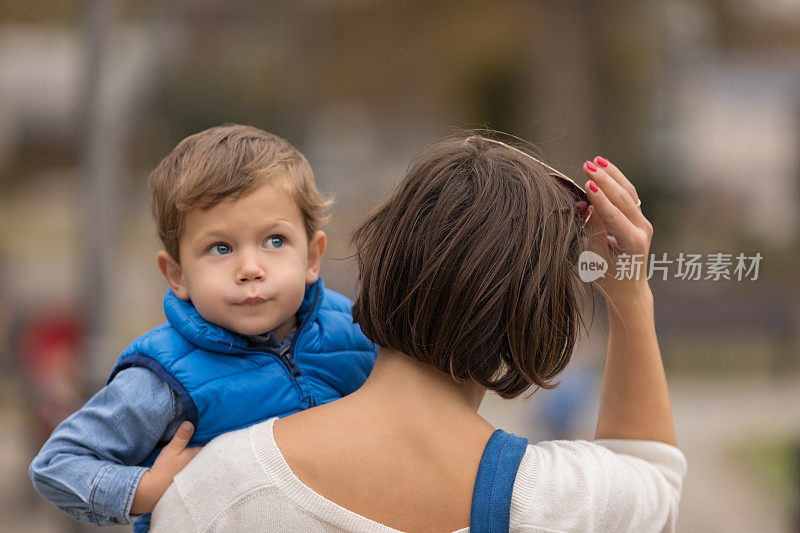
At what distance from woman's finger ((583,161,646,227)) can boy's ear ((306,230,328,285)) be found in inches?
20.5

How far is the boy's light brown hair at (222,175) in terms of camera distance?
1.51 m

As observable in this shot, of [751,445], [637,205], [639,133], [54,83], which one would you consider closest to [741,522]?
[751,445]

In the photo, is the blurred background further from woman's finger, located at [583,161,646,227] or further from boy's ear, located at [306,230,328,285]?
woman's finger, located at [583,161,646,227]

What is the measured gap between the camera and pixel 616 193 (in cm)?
148

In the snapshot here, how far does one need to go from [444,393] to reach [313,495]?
0.26 meters

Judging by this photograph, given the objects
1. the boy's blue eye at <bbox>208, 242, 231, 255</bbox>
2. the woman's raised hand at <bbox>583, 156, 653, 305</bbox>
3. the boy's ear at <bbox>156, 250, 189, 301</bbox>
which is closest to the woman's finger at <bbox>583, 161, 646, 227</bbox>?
the woman's raised hand at <bbox>583, 156, 653, 305</bbox>

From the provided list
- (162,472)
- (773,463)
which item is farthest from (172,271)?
(773,463)

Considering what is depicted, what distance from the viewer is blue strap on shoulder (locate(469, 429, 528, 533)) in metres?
1.30

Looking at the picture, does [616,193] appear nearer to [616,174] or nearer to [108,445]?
[616,174]

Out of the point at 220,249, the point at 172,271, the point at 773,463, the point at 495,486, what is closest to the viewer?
the point at 495,486

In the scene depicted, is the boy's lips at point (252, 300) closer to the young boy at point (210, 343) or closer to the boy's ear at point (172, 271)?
the young boy at point (210, 343)

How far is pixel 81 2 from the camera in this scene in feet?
11.7

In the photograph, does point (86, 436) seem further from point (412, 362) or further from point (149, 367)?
point (412, 362)

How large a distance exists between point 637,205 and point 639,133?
12.2 metres
